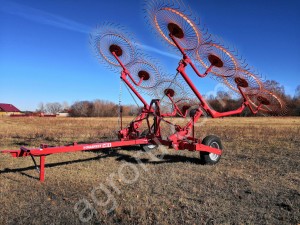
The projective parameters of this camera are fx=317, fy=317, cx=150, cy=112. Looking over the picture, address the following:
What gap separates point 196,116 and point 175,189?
4075mm

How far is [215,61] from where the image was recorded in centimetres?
942

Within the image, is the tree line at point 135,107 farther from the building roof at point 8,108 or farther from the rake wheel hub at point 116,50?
the building roof at point 8,108

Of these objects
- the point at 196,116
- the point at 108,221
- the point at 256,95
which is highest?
the point at 256,95

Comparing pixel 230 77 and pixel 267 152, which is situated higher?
pixel 230 77

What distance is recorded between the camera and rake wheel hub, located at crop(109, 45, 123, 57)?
11460 millimetres

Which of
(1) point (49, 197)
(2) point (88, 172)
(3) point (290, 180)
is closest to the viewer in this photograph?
(1) point (49, 197)

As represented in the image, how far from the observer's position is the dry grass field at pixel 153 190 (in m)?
5.16

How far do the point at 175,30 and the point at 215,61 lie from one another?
171 centimetres

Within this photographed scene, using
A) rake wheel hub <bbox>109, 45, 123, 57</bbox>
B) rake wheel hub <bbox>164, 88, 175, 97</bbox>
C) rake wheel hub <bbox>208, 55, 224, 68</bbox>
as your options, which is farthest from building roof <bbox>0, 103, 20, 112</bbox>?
rake wheel hub <bbox>208, 55, 224, 68</bbox>

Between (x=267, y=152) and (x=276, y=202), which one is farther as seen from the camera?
(x=267, y=152)

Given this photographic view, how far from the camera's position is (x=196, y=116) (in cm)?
1044

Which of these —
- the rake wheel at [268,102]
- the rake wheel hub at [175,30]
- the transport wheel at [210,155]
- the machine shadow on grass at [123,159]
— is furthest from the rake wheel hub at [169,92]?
the rake wheel hub at [175,30]

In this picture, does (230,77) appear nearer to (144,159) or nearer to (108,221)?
(144,159)

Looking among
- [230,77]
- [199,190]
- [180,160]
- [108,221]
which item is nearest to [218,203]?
[199,190]
